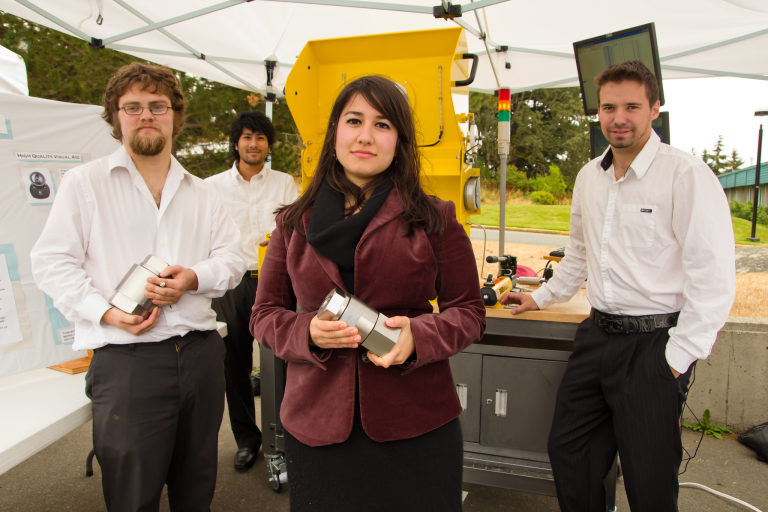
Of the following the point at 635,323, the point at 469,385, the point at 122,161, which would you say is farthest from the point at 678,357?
the point at 122,161

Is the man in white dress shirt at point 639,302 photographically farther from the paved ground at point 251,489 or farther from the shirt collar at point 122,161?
the shirt collar at point 122,161

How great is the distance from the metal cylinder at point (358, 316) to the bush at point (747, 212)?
8275 mm

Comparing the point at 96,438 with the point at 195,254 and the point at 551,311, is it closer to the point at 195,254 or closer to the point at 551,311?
the point at 195,254

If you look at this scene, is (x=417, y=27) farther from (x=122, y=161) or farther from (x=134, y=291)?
(x=134, y=291)

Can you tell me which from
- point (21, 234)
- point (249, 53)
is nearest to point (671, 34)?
point (249, 53)

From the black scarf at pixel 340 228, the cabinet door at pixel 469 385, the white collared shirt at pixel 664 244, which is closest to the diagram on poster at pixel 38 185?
the black scarf at pixel 340 228

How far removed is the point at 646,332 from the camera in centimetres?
192

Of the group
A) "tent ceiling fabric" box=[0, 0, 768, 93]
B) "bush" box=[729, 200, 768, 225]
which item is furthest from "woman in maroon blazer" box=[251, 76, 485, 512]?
"bush" box=[729, 200, 768, 225]

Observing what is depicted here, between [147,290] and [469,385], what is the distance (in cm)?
173

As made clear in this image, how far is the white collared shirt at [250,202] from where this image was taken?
3.33m

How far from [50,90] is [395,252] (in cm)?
813

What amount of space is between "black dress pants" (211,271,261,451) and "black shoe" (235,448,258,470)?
3cm

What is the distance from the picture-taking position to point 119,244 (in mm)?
1801

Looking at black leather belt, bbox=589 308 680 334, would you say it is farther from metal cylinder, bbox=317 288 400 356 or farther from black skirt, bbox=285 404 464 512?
metal cylinder, bbox=317 288 400 356
